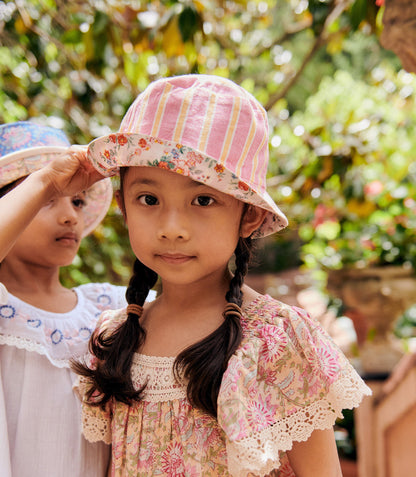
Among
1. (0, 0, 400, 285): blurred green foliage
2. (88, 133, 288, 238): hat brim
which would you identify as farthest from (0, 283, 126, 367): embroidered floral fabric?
(0, 0, 400, 285): blurred green foliage

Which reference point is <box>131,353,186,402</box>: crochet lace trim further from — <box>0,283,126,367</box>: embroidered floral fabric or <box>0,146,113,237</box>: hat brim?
<box>0,146,113,237</box>: hat brim

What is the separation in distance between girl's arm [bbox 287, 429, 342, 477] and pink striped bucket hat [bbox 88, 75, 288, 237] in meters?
0.50

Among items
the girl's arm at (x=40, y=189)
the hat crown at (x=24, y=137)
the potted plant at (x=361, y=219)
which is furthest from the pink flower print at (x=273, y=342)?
the potted plant at (x=361, y=219)

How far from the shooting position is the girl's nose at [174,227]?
1.13 m

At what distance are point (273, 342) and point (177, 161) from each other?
43 cm

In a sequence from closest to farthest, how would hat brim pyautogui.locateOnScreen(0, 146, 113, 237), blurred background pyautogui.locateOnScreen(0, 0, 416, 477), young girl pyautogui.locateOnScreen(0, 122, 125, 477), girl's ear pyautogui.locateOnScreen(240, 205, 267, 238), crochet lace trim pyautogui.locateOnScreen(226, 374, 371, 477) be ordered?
crochet lace trim pyautogui.locateOnScreen(226, 374, 371, 477) → girl's ear pyautogui.locateOnScreen(240, 205, 267, 238) → young girl pyautogui.locateOnScreen(0, 122, 125, 477) → hat brim pyautogui.locateOnScreen(0, 146, 113, 237) → blurred background pyautogui.locateOnScreen(0, 0, 416, 477)

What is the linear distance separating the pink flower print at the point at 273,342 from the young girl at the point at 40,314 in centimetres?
58

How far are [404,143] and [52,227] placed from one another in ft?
15.6

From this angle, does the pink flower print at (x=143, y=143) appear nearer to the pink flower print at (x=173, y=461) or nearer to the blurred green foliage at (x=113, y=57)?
the pink flower print at (x=173, y=461)

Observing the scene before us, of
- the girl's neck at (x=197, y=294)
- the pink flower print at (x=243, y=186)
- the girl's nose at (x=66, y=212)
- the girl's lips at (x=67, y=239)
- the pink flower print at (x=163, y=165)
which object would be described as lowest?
the girl's neck at (x=197, y=294)

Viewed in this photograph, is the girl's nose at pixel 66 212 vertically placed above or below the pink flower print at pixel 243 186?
below

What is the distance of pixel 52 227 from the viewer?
1.55 metres

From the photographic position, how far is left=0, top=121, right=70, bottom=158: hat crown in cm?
161

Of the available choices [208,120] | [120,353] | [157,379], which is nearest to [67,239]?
[120,353]
